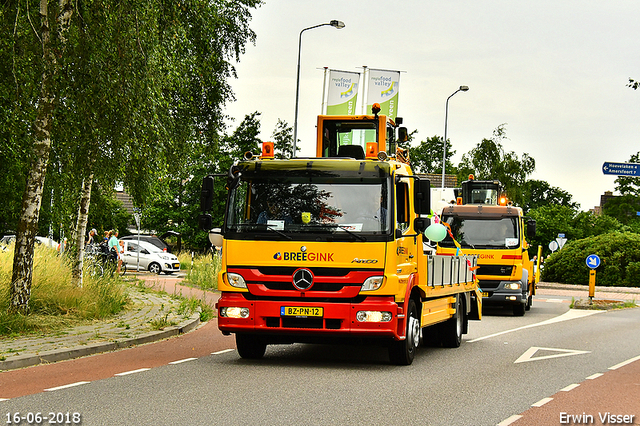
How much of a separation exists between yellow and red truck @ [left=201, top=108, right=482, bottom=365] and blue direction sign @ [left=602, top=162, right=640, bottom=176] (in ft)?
15.9

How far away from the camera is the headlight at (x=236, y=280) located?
10.6 meters

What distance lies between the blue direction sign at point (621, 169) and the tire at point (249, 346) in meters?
7.02

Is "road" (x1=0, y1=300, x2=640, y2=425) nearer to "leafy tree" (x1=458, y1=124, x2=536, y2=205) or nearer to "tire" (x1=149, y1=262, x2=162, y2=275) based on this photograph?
"tire" (x1=149, y1=262, x2=162, y2=275)

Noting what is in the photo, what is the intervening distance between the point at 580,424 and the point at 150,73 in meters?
7.87

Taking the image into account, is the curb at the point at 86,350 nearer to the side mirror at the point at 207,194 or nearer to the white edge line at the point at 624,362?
the side mirror at the point at 207,194

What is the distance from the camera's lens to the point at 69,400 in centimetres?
790

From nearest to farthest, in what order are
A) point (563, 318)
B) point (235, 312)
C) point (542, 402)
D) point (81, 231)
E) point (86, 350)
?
1. point (542, 402)
2. point (235, 312)
3. point (86, 350)
4. point (81, 231)
5. point (563, 318)

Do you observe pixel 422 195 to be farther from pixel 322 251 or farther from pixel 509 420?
pixel 509 420

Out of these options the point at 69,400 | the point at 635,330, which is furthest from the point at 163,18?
the point at 635,330

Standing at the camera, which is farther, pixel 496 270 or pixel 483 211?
pixel 483 211

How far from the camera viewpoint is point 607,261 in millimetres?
40656

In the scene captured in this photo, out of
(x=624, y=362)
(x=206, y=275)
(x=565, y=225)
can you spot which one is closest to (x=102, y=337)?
(x=624, y=362)

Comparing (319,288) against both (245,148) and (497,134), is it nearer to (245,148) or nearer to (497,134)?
(245,148)

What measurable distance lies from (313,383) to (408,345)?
2.06m
